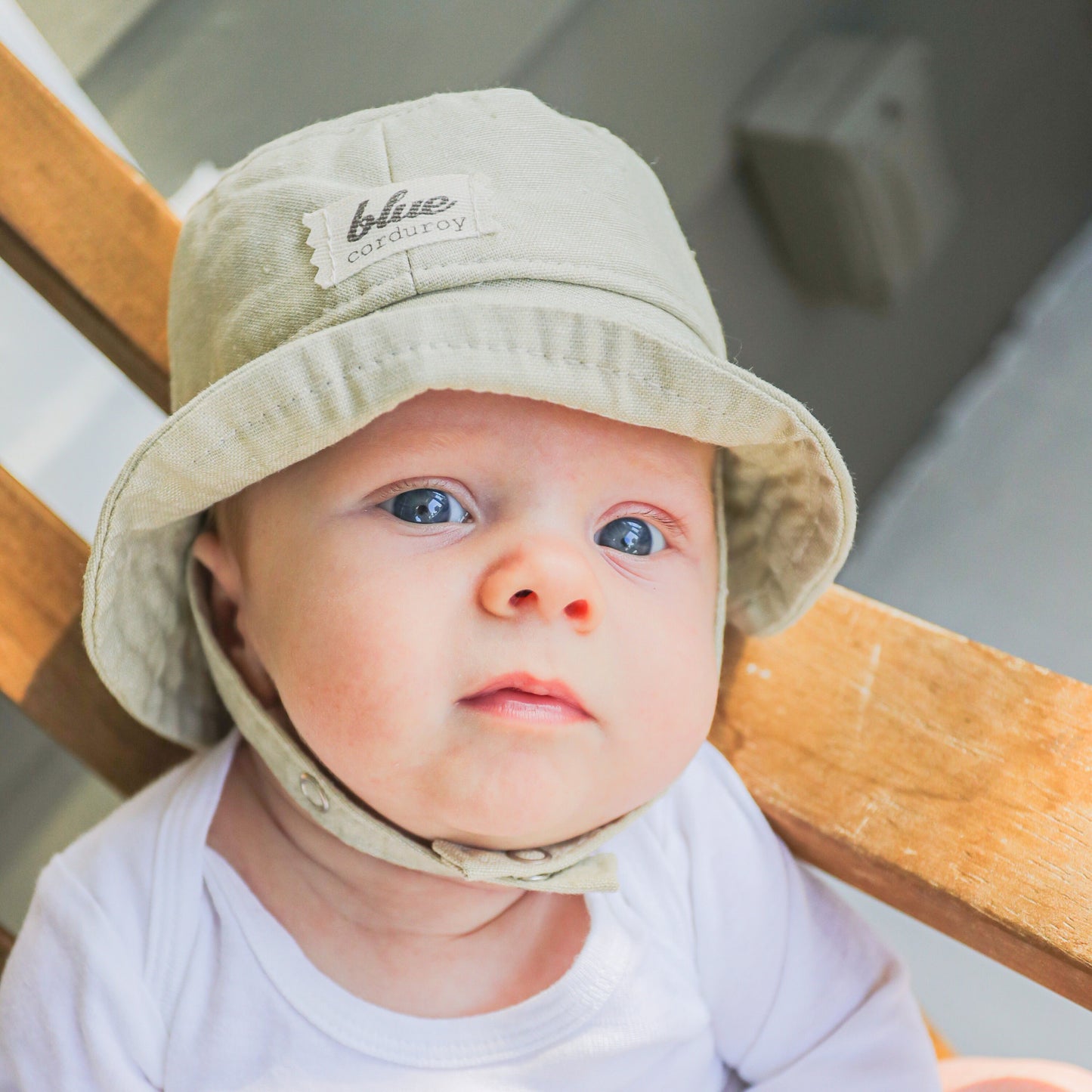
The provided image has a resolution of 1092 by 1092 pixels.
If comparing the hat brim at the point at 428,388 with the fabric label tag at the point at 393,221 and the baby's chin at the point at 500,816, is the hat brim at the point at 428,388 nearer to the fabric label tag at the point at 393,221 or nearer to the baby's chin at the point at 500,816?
the fabric label tag at the point at 393,221

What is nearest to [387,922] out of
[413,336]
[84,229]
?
[413,336]

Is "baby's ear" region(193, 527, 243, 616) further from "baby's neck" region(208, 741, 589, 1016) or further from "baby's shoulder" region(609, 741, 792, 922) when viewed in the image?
"baby's shoulder" region(609, 741, 792, 922)

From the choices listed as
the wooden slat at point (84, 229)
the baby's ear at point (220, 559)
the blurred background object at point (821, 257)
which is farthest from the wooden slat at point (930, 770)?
the blurred background object at point (821, 257)

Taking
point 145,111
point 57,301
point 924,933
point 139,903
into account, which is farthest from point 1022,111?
point 139,903

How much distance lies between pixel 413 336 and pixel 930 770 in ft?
1.39

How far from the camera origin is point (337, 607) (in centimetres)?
61

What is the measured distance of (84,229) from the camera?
767 millimetres

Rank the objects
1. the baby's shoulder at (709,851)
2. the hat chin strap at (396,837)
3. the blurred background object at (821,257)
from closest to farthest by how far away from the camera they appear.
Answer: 1. the hat chin strap at (396,837)
2. the baby's shoulder at (709,851)
3. the blurred background object at (821,257)

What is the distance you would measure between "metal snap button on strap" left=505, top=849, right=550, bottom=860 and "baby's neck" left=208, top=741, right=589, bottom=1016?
0.08 meters

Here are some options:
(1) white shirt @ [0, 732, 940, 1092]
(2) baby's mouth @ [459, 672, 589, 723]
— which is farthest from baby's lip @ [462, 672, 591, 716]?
(1) white shirt @ [0, 732, 940, 1092]

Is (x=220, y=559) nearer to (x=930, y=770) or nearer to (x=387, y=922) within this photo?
(x=387, y=922)

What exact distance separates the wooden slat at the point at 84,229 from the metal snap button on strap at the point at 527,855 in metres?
0.39

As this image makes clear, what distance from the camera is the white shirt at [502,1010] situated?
684mm

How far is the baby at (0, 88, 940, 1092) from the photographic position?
23.2 inches
